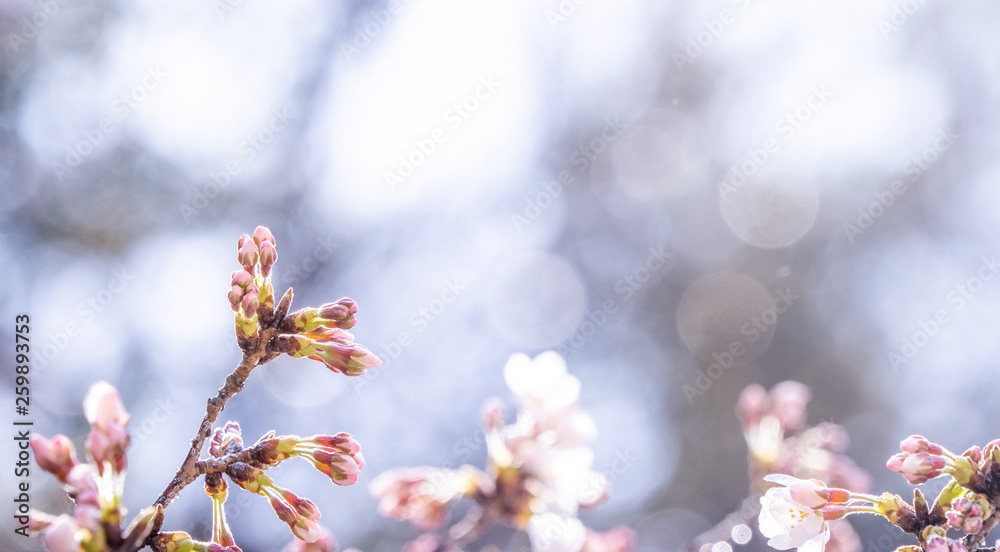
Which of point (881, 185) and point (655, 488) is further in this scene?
point (881, 185)

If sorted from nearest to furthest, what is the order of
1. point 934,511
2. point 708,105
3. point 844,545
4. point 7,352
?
point 934,511 < point 844,545 < point 7,352 < point 708,105

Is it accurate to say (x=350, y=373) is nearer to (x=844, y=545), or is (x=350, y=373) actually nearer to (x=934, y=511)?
(x=934, y=511)

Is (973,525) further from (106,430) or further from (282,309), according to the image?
(106,430)

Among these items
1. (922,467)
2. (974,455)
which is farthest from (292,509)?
(974,455)

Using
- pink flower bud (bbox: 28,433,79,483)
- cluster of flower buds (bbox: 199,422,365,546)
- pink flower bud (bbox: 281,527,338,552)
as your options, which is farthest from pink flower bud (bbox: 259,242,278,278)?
pink flower bud (bbox: 281,527,338,552)

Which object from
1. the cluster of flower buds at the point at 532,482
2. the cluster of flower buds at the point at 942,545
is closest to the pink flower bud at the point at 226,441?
the cluster of flower buds at the point at 532,482

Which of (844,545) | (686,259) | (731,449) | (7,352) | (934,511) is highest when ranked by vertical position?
(7,352)

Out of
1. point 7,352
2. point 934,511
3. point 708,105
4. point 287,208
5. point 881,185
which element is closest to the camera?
point 934,511

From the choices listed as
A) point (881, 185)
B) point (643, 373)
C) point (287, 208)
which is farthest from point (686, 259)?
point (287, 208)
